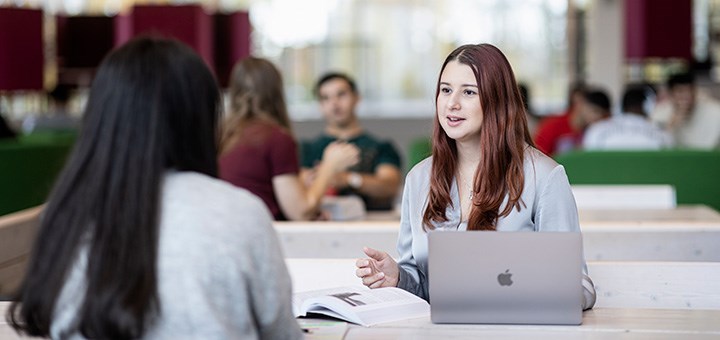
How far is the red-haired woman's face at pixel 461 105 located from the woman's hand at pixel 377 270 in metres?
0.31

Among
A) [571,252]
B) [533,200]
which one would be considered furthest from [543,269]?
[533,200]

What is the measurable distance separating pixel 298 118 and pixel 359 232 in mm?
6197

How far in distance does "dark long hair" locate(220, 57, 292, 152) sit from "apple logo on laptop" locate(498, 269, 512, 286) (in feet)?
7.01

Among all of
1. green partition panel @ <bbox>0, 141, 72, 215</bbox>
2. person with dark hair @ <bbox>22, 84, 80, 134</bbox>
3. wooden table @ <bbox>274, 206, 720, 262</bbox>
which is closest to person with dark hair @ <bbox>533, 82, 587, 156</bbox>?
green partition panel @ <bbox>0, 141, 72, 215</bbox>

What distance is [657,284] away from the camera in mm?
2523

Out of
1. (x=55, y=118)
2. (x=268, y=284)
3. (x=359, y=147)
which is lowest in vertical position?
(x=55, y=118)

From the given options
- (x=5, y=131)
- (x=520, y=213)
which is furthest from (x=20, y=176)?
(x=520, y=213)

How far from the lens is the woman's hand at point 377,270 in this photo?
2322 mm

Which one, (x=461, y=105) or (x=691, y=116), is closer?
(x=461, y=105)

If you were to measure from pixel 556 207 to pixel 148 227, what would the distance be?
1.11 meters

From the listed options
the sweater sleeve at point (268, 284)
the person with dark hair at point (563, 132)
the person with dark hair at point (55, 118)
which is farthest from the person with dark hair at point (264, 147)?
the person with dark hair at point (55, 118)

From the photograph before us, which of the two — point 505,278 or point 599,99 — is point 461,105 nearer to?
point 505,278

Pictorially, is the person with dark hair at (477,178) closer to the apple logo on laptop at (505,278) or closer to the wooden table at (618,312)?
the wooden table at (618,312)

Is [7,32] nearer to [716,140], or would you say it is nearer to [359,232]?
[359,232]
